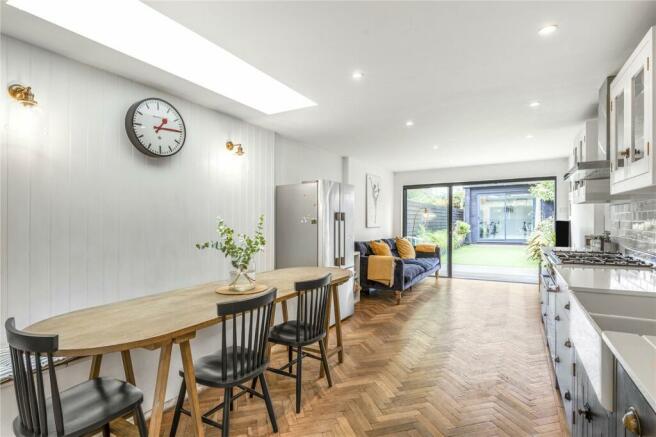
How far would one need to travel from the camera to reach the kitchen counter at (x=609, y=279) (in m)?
1.64

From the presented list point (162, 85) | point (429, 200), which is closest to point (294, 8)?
point (162, 85)

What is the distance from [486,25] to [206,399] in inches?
125

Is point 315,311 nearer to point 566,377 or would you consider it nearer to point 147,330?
point 147,330

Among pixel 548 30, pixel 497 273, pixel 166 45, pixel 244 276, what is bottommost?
pixel 497 273

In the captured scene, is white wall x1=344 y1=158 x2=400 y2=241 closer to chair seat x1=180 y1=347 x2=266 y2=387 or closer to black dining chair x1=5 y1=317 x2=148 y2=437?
chair seat x1=180 y1=347 x2=266 y2=387

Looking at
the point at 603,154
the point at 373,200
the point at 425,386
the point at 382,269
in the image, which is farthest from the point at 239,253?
the point at 373,200

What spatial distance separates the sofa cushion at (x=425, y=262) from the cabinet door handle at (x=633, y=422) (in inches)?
203

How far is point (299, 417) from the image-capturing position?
2.20 metres

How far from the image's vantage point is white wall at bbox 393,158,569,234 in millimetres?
5971

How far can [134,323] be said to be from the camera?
1631mm

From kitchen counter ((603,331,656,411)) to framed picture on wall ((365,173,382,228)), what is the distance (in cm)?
535

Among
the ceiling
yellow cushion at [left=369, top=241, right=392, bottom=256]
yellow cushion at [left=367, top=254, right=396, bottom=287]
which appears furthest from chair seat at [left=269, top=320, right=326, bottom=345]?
yellow cushion at [left=369, top=241, right=392, bottom=256]

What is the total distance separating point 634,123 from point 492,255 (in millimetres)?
5741

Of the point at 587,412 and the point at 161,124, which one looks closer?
the point at 587,412
